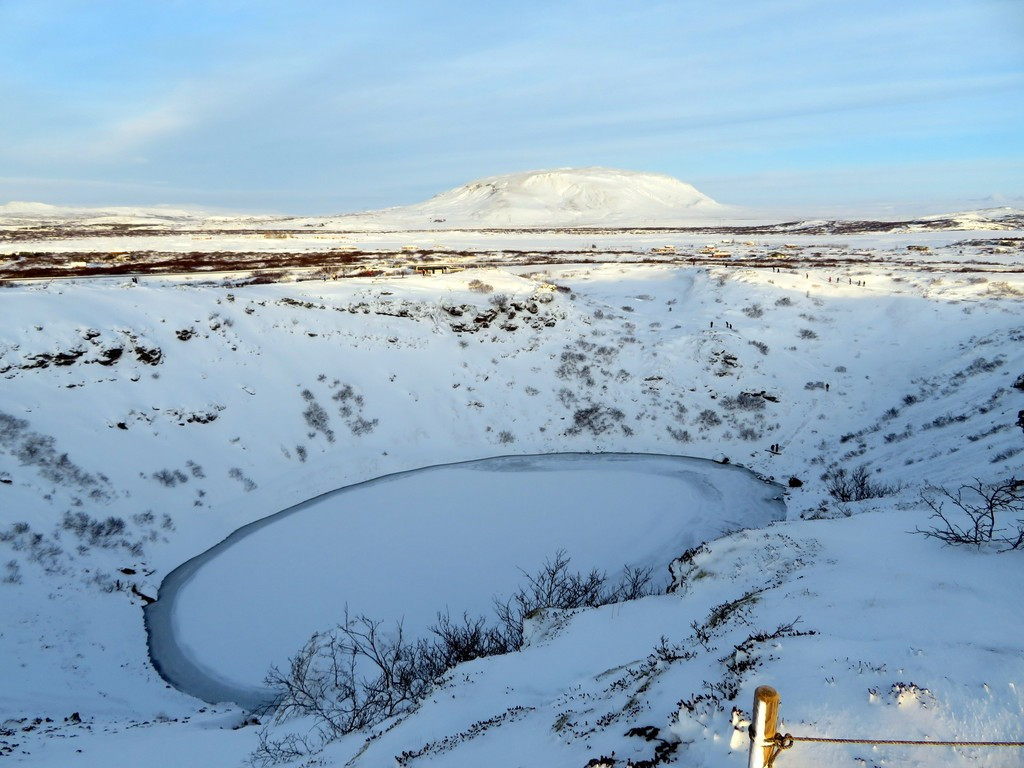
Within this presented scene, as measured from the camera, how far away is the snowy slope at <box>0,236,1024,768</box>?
742 centimetres

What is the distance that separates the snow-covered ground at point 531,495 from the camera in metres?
7.45

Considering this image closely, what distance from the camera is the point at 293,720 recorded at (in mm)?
12633

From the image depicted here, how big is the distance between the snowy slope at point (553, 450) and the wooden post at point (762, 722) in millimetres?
1042

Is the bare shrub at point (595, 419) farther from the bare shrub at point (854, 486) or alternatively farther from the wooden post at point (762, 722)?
the wooden post at point (762, 722)

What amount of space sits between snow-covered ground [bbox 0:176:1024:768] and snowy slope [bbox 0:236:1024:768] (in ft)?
0.28

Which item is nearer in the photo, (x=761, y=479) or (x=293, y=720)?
(x=293, y=720)

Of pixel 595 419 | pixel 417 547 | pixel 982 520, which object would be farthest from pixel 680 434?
pixel 982 520

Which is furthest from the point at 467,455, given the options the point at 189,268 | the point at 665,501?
the point at 189,268

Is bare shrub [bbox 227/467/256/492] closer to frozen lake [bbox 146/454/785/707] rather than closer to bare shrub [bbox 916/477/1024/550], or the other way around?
frozen lake [bbox 146/454/785/707]

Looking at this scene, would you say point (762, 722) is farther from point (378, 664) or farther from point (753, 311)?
point (753, 311)

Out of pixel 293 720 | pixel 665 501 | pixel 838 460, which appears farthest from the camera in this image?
pixel 838 460

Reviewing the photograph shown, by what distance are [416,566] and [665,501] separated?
420 inches

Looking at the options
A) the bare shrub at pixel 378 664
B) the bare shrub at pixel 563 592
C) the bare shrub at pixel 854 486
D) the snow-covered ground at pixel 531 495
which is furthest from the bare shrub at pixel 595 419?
the bare shrub at pixel 378 664

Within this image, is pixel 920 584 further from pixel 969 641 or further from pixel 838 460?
pixel 838 460
